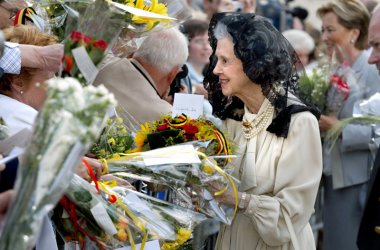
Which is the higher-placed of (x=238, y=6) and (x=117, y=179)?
(x=117, y=179)

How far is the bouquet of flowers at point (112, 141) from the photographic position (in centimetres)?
386

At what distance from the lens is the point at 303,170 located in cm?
395

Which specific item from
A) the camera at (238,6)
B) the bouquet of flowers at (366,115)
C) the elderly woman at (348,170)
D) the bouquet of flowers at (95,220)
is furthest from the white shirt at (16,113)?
the camera at (238,6)

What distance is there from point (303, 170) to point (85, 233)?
127 centimetres

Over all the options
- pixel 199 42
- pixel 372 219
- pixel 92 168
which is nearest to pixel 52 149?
pixel 92 168

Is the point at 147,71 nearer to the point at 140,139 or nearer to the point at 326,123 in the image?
the point at 140,139

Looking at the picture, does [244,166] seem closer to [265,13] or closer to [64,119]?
[64,119]

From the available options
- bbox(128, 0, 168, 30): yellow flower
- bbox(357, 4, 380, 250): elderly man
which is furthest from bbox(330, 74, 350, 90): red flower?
bbox(128, 0, 168, 30): yellow flower

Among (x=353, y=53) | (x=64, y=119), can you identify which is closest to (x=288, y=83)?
(x=64, y=119)

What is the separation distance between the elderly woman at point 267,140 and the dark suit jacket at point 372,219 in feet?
1.57

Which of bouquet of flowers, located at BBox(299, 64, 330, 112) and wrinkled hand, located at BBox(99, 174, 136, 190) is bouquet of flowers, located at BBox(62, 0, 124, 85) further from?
bouquet of flowers, located at BBox(299, 64, 330, 112)

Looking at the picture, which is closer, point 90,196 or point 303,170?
point 90,196

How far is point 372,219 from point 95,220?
1986mm

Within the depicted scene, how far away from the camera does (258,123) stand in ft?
13.5
